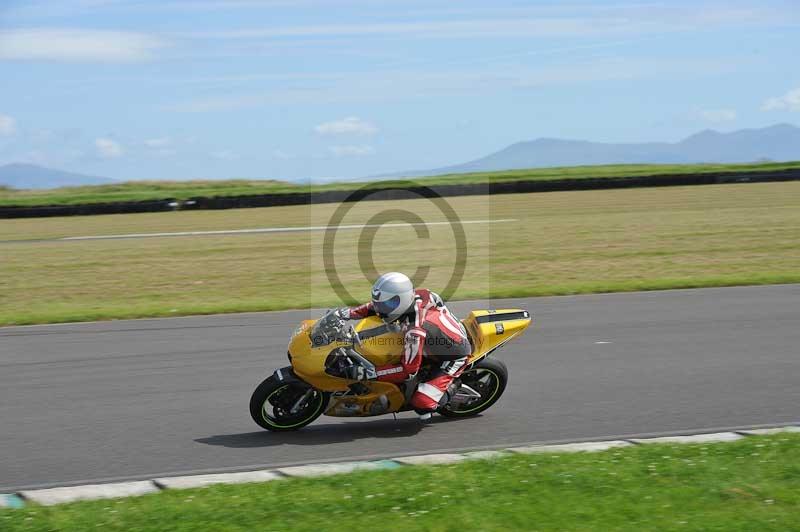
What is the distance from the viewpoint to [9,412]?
30.3ft

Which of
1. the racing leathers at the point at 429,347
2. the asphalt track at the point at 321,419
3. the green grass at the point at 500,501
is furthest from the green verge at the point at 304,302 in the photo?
the green grass at the point at 500,501

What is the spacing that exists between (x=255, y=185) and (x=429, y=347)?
51.0m

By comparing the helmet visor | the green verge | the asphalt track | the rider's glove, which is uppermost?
the helmet visor

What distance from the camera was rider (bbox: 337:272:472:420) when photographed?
8289 mm

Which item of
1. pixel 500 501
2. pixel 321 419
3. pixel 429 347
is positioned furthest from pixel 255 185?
pixel 500 501

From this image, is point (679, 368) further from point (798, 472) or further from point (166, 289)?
point (166, 289)

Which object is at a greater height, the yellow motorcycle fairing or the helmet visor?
the helmet visor

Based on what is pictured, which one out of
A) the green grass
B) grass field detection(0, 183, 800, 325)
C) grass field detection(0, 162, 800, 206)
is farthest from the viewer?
grass field detection(0, 162, 800, 206)

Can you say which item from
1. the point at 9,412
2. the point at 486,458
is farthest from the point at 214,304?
the point at 486,458

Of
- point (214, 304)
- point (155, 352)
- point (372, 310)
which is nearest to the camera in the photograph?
point (372, 310)

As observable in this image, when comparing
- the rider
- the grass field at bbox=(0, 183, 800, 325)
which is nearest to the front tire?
the rider

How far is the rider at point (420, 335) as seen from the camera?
829 cm

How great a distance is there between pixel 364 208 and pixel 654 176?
15.9 m

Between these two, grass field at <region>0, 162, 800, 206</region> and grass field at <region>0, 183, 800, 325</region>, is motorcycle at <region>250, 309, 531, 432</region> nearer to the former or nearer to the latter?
grass field at <region>0, 183, 800, 325</region>
